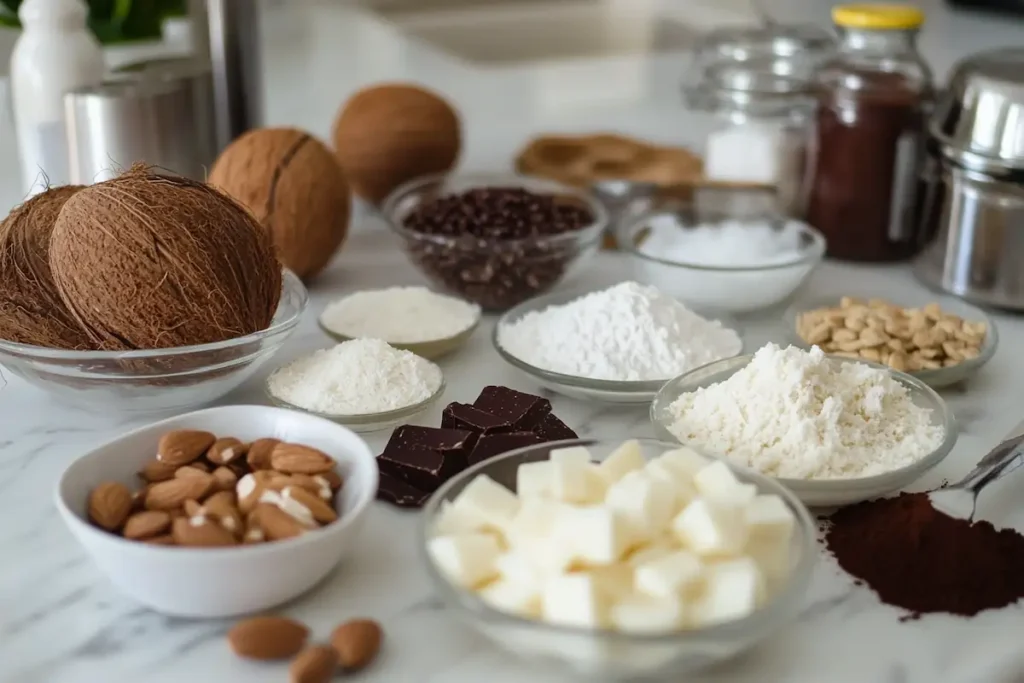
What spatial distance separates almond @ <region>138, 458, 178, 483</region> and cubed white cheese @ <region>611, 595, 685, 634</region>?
1.08ft

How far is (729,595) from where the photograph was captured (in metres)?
0.60

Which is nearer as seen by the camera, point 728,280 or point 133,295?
point 133,295

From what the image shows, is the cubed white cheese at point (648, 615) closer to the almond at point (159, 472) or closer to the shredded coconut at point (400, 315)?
the almond at point (159, 472)

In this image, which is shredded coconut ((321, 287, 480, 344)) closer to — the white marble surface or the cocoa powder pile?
the white marble surface

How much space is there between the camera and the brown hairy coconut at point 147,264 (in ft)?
2.81

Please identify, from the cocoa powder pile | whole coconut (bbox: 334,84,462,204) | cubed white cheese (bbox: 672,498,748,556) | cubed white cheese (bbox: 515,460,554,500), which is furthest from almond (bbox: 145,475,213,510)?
whole coconut (bbox: 334,84,462,204)

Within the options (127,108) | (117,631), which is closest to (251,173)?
(127,108)

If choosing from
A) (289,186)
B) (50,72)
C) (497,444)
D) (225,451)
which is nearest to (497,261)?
(289,186)

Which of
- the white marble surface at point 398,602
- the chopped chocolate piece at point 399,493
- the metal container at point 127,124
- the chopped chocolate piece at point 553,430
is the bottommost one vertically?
the white marble surface at point 398,602

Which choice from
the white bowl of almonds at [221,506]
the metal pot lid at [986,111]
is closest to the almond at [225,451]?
the white bowl of almonds at [221,506]

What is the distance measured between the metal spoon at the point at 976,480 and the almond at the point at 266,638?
44 centimetres

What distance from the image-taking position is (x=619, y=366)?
943 mm

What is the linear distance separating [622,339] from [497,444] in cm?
18

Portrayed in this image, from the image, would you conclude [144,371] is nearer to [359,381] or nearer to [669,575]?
[359,381]
